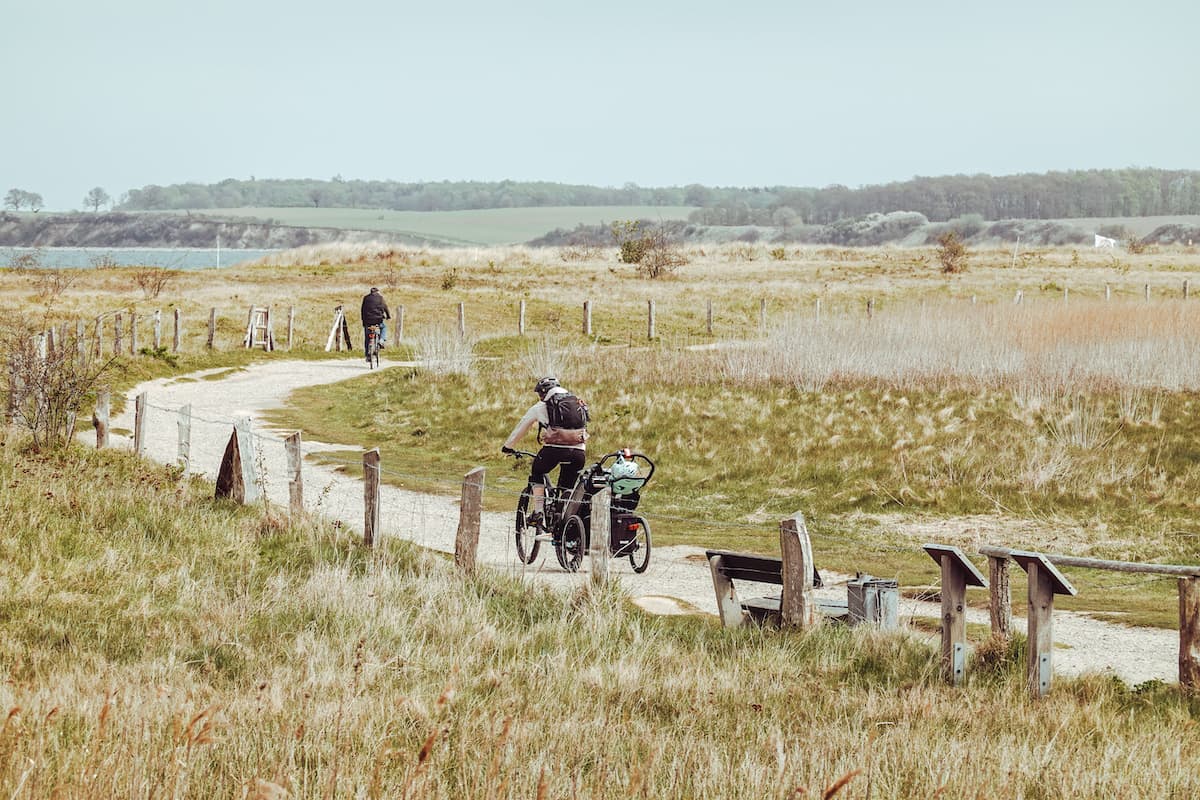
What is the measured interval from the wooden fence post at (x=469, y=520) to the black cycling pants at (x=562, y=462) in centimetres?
163

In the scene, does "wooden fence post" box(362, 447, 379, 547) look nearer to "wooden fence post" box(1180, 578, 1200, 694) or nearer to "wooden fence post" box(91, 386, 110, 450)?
"wooden fence post" box(1180, 578, 1200, 694)

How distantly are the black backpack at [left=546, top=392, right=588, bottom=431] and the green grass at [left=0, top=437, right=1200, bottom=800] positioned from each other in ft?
5.96

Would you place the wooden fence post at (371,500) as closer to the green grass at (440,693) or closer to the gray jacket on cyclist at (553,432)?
the green grass at (440,693)

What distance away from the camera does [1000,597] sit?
7.64 m

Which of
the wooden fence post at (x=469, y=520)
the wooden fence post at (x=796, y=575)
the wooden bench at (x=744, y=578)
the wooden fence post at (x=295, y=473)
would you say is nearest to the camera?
the wooden fence post at (x=796, y=575)

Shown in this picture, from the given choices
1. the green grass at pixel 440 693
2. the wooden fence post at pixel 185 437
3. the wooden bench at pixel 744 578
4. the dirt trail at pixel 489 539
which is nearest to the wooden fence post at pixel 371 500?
the green grass at pixel 440 693

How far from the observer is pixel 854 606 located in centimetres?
883

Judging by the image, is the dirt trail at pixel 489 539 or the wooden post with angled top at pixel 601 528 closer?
the dirt trail at pixel 489 539

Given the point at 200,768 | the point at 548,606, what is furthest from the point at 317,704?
the point at 548,606

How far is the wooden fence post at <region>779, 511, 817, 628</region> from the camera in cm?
826

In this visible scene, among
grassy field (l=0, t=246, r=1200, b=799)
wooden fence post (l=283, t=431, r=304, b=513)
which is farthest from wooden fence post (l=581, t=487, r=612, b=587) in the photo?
wooden fence post (l=283, t=431, r=304, b=513)

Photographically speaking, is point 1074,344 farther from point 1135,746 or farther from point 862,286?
point 862,286

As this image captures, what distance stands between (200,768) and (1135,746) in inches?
160

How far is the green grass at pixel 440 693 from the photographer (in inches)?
180
